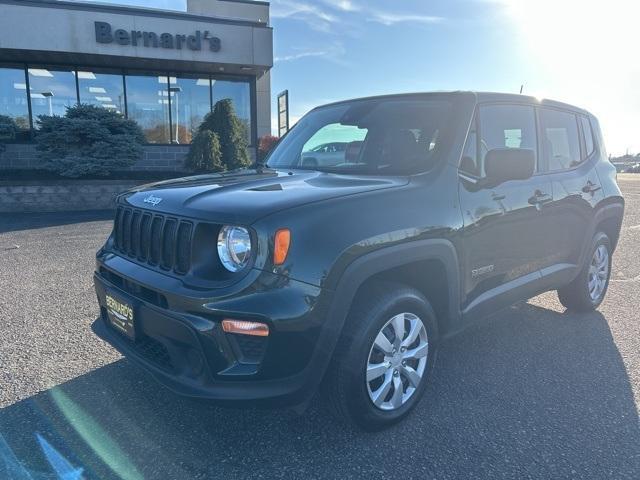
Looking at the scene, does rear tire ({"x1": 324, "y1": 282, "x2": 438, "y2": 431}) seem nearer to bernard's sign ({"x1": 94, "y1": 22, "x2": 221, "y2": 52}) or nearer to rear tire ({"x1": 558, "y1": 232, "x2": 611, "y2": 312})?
rear tire ({"x1": 558, "y1": 232, "x2": 611, "y2": 312})

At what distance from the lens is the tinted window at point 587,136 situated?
4453 mm

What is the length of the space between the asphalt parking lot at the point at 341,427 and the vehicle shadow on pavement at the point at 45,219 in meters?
6.10

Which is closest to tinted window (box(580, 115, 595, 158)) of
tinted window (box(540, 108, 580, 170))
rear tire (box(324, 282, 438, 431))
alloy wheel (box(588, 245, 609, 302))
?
tinted window (box(540, 108, 580, 170))

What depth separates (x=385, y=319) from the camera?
101 inches

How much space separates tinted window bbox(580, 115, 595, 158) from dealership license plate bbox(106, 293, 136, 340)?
13.3 feet

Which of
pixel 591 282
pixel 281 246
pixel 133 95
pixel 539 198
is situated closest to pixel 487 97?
pixel 539 198

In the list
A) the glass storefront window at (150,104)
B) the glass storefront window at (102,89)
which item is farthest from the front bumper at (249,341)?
the glass storefront window at (102,89)

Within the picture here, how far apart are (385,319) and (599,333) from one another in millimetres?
2682

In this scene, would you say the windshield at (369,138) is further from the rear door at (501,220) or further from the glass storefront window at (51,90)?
the glass storefront window at (51,90)

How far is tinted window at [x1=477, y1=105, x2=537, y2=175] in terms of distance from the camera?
10.9ft

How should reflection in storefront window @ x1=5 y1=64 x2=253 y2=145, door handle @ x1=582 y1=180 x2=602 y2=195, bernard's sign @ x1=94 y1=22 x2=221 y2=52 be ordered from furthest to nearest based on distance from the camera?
1. reflection in storefront window @ x1=5 y1=64 x2=253 y2=145
2. bernard's sign @ x1=94 y1=22 x2=221 y2=52
3. door handle @ x1=582 y1=180 x2=602 y2=195

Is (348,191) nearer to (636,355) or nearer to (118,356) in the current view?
(118,356)

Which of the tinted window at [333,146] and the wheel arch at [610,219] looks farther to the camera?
the wheel arch at [610,219]

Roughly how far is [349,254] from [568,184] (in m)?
2.54
